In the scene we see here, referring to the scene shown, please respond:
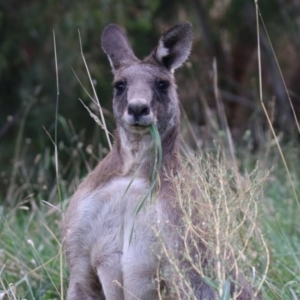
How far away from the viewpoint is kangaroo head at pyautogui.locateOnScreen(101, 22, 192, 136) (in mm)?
4672

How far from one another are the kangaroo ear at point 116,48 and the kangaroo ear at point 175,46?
8.2 inches

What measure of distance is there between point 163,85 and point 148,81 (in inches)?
4.5

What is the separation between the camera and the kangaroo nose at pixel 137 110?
461 centimetres

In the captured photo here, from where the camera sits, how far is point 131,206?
15.5 ft

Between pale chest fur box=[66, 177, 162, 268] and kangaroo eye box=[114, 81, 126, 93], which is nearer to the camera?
pale chest fur box=[66, 177, 162, 268]

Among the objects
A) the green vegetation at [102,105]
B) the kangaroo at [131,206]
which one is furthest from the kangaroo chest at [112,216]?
the green vegetation at [102,105]

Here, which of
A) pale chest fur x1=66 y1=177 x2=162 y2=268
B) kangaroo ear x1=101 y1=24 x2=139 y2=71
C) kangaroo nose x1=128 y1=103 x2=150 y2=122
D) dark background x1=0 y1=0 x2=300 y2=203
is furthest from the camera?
dark background x1=0 y1=0 x2=300 y2=203

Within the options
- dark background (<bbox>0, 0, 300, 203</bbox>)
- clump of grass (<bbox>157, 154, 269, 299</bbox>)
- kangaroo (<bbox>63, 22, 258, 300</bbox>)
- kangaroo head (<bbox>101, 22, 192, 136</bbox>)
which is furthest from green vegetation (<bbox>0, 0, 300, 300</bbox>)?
kangaroo head (<bbox>101, 22, 192, 136</bbox>)

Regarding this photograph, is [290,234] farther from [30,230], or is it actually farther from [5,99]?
[5,99]

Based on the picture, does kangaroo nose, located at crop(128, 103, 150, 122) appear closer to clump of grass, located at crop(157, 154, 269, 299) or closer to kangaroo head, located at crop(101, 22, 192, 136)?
Answer: kangaroo head, located at crop(101, 22, 192, 136)

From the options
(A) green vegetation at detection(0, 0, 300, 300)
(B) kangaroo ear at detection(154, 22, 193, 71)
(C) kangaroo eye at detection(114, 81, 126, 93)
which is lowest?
(A) green vegetation at detection(0, 0, 300, 300)

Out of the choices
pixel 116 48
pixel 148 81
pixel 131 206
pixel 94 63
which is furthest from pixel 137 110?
pixel 94 63

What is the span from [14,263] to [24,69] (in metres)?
5.40

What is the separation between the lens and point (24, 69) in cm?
1098
